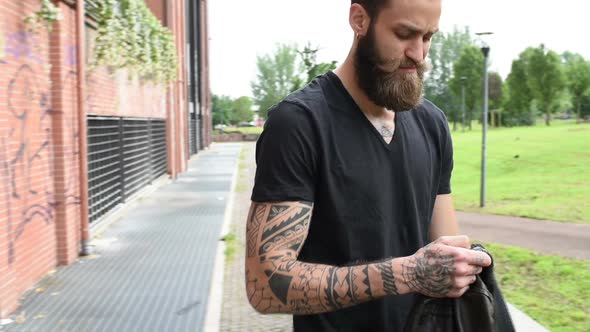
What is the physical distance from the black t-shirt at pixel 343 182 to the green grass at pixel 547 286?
4886 millimetres

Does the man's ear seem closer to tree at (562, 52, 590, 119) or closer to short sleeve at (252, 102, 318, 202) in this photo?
short sleeve at (252, 102, 318, 202)

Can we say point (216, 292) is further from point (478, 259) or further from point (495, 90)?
point (495, 90)

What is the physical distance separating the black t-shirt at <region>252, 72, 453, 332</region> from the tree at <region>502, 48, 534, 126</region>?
254 ft

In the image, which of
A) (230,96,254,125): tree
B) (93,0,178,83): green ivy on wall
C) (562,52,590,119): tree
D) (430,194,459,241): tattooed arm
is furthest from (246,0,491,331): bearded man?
(230,96,254,125): tree

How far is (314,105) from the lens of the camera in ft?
5.78

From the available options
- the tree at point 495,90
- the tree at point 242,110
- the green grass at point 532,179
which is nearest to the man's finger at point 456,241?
the green grass at point 532,179

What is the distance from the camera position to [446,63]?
3868 inches

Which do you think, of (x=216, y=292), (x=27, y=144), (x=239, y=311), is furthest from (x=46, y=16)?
(x=239, y=311)

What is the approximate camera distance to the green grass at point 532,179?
15.7 meters

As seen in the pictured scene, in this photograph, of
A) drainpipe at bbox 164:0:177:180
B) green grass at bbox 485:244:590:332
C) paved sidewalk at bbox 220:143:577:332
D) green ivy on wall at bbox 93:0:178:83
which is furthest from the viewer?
drainpipe at bbox 164:0:177:180

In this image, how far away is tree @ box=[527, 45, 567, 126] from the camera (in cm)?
7088

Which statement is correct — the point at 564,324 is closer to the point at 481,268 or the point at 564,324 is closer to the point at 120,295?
the point at 120,295

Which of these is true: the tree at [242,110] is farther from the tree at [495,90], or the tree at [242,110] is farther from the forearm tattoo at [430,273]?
the forearm tattoo at [430,273]

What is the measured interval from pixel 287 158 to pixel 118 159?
12.7m
